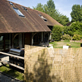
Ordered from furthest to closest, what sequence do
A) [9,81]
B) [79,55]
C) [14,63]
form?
[14,63] < [9,81] < [79,55]

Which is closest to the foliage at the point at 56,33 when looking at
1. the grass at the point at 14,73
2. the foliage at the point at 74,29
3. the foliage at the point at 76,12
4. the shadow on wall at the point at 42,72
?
the foliage at the point at 74,29

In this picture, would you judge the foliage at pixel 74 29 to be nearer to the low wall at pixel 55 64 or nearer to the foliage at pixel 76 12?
the low wall at pixel 55 64

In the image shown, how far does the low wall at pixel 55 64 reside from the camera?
3.48 meters

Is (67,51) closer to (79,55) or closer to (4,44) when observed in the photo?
(79,55)

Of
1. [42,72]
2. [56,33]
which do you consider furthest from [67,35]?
[42,72]

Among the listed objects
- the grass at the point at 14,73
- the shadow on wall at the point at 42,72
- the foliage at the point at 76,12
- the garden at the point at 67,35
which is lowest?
the grass at the point at 14,73

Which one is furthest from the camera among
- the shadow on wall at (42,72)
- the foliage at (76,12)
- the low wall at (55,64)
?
the foliage at (76,12)

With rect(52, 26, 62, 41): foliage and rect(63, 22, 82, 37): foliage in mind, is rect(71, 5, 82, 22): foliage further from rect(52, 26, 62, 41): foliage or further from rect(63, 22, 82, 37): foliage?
rect(52, 26, 62, 41): foliage

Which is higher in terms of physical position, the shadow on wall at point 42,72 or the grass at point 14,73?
the shadow on wall at point 42,72

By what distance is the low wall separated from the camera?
3.48 m

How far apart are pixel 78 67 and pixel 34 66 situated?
5.61ft

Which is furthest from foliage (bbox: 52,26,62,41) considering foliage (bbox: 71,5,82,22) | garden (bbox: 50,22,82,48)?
foliage (bbox: 71,5,82,22)

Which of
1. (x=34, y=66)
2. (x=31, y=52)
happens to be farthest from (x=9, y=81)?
(x=31, y=52)

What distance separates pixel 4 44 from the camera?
9.38m
